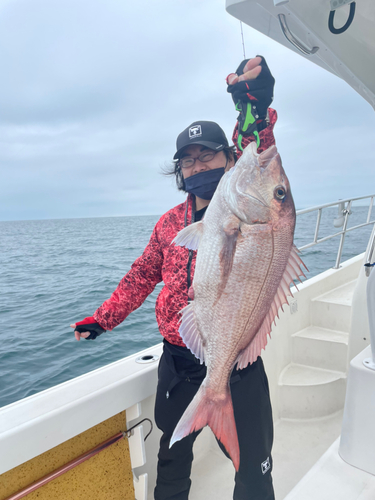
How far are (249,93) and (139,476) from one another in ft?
6.71

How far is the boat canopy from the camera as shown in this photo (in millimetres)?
932

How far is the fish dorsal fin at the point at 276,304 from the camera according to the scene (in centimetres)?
96

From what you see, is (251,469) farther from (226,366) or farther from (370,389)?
(226,366)

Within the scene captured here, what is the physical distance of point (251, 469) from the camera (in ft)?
4.83

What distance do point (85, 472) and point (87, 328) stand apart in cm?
79

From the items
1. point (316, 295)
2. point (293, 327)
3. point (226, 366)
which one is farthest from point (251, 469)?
point (316, 295)

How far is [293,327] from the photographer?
3369mm

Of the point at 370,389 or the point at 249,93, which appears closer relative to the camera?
the point at 249,93

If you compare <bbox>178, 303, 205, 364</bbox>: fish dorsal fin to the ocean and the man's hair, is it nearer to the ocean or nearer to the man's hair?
the man's hair

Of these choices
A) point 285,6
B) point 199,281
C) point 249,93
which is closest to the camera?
point 285,6

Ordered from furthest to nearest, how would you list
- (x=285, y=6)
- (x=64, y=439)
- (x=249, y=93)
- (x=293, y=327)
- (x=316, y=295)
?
1. (x=316, y=295)
2. (x=293, y=327)
3. (x=64, y=439)
4. (x=249, y=93)
5. (x=285, y=6)

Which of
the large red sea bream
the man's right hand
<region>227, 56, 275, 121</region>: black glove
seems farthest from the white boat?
the large red sea bream

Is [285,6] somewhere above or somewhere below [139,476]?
above

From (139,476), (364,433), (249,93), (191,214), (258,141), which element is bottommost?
(139,476)
